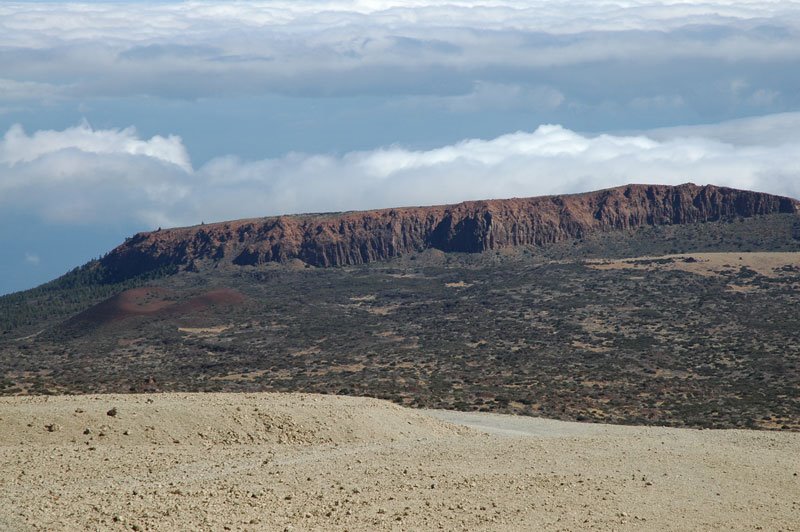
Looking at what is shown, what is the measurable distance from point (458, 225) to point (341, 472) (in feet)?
309

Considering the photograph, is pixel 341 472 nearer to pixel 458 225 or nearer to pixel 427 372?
pixel 427 372

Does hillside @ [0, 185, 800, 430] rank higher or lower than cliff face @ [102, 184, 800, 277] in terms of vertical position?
lower

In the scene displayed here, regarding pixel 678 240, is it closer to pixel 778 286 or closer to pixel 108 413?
pixel 778 286

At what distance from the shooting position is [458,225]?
115m

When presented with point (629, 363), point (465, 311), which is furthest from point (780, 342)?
point (465, 311)

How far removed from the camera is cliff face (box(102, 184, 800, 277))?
113438 mm

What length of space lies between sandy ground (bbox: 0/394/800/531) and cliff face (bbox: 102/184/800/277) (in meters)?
83.3

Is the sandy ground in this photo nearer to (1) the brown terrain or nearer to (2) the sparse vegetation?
(1) the brown terrain

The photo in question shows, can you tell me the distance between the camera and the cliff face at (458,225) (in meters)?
113

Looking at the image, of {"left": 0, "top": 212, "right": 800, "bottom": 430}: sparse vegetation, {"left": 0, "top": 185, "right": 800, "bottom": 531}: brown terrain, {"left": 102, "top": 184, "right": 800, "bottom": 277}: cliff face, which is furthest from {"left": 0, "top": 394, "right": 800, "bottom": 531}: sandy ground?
{"left": 102, "top": 184, "right": 800, "bottom": 277}: cliff face

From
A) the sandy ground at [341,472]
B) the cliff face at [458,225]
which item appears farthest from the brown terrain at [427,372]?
the cliff face at [458,225]

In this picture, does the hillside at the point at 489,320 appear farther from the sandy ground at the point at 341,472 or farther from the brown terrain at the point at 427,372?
the sandy ground at the point at 341,472

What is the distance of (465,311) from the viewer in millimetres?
84750

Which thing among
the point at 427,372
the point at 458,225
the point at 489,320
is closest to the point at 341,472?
the point at 427,372
